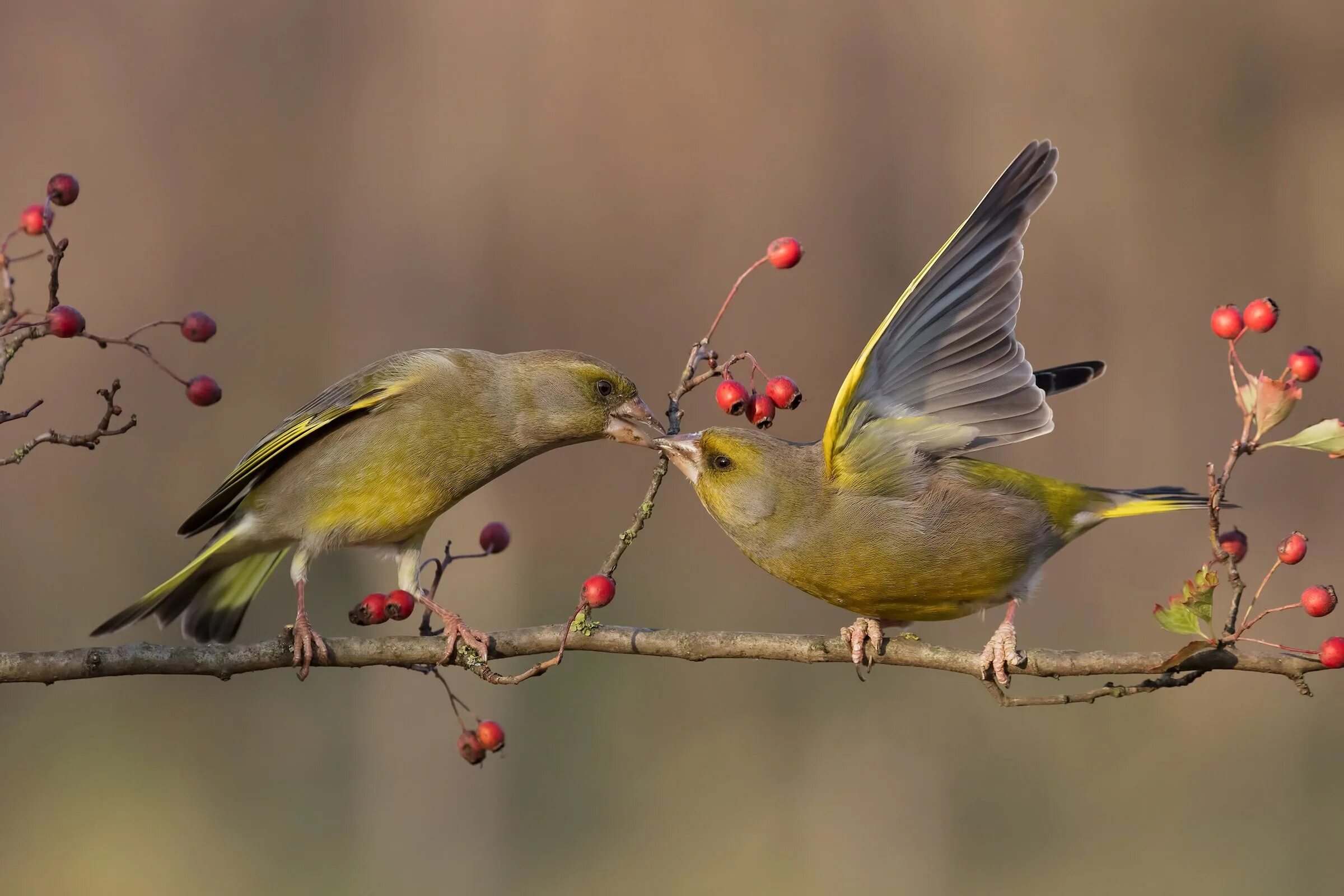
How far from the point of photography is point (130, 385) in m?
10.8

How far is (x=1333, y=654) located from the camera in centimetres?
265

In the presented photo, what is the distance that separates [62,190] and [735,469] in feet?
5.89

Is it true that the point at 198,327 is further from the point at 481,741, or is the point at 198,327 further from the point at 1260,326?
the point at 1260,326

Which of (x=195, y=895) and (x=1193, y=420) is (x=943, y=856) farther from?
(x=195, y=895)

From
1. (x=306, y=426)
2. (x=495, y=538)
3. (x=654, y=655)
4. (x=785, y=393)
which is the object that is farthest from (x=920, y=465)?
(x=306, y=426)

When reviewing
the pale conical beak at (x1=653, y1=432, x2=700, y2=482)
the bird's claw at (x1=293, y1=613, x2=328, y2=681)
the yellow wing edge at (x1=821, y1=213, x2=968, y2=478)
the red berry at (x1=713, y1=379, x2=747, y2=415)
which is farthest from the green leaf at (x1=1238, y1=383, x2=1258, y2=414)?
the bird's claw at (x1=293, y1=613, x2=328, y2=681)

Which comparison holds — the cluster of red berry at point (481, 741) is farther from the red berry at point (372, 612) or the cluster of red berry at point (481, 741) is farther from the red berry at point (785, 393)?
the red berry at point (785, 393)

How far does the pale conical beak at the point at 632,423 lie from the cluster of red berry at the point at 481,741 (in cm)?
101

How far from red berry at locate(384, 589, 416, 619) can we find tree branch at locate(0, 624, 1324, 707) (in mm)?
207

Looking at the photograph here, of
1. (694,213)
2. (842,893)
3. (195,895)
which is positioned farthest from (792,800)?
(694,213)

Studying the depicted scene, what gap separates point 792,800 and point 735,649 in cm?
667

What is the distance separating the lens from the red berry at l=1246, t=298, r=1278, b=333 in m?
2.77

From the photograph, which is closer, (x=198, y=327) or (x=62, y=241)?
(x=62, y=241)

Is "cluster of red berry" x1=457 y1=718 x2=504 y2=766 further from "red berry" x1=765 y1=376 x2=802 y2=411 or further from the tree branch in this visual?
"red berry" x1=765 y1=376 x2=802 y2=411
